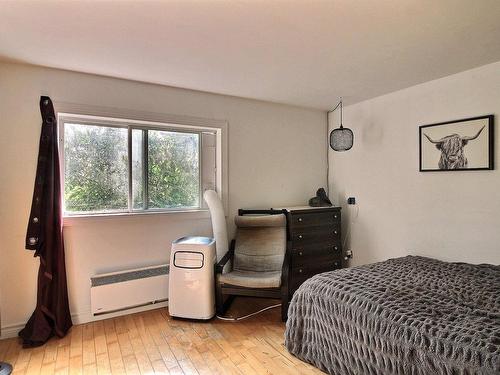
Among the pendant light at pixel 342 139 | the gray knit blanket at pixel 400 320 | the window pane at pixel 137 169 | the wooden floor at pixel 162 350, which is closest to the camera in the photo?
the gray knit blanket at pixel 400 320

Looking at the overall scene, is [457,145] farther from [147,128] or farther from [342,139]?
[147,128]

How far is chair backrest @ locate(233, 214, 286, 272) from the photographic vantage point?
3277 mm

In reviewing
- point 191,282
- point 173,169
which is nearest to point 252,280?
point 191,282

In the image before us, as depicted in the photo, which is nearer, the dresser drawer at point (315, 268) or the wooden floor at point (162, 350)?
the wooden floor at point (162, 350)

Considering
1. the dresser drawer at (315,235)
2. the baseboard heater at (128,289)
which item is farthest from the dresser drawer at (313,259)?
the baseboard heater at (128,289)

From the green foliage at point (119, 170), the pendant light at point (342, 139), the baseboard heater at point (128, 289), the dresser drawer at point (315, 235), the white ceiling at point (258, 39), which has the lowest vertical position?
the baseboard heater at point (128, 289)

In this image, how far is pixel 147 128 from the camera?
3.18m

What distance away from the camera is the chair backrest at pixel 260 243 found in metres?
3.28

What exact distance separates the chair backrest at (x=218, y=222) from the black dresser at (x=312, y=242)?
708 mm

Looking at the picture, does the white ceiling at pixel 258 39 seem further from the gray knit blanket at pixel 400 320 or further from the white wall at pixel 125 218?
the gray knit blanket at pixel 400 320

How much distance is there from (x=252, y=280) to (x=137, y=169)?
1639mm

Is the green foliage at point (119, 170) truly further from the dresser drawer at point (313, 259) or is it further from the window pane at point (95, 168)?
the dresser drawer at point (313, 259)

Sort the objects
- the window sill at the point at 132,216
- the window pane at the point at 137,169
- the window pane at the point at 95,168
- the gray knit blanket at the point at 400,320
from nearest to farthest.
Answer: the gray knit blanket at the point at 400,320, the window sill at the point at 132,216, the window pane at the point at 95,168, the window pane at the point at 137,169

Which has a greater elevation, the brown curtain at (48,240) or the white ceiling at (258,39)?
the white ceiling at (258,39)
